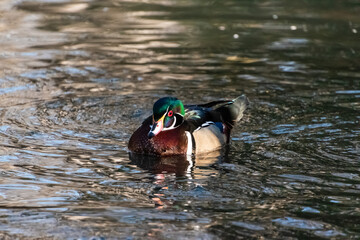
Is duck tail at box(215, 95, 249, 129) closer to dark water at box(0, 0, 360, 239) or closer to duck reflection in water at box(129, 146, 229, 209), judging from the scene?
dark water at box(0, 0, 360, 239)

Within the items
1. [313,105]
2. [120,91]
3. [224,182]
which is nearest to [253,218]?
[224,182]

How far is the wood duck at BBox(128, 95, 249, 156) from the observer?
28.5 feet

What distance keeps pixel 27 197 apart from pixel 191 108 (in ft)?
10.0

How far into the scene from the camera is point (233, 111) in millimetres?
9586

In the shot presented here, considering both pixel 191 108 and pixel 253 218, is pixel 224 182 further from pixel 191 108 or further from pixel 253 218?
pixel 191 108

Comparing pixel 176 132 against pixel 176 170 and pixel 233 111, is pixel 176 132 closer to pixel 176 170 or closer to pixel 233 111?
pixel 176 170

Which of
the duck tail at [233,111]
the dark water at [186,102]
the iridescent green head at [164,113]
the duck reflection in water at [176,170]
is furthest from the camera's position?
the duck tail at [233,111]

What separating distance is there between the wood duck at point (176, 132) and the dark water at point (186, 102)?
202mm

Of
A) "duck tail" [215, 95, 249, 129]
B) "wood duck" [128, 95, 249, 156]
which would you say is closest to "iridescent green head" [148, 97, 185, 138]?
"wood duck" [128, 95, 249, 156]

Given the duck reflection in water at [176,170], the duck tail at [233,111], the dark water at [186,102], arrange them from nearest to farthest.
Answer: the dark water at [186,102] < the duck reflection in water at [176,170] < the duck tail at [233,111]

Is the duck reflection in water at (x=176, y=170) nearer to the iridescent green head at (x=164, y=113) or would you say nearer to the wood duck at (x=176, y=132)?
the wood duck at (x=176, y=132)

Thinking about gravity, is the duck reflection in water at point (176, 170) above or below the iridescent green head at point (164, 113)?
below

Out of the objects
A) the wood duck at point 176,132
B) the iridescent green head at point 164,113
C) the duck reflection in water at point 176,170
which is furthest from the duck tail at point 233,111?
the iridescent green head at point 164,113

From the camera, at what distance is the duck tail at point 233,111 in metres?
9.53
